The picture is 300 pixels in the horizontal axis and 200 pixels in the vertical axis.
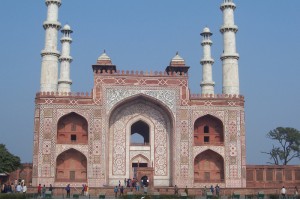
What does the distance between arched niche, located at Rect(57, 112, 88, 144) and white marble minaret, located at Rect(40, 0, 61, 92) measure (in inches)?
63.0

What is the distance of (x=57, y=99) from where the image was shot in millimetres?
22828

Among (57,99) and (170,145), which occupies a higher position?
(57,99)

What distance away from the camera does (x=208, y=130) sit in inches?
945

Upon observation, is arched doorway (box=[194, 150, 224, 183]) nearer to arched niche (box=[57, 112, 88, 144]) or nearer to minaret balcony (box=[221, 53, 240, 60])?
minaret balcony (box=[221, 53, 240, 60])

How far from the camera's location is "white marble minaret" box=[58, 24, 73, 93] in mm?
28688

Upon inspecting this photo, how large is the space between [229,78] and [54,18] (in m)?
9.48

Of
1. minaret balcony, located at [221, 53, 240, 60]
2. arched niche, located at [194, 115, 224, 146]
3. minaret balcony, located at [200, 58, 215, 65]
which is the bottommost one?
arched niche, located at [194, 115, 224, 146]

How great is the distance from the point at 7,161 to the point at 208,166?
390 inches

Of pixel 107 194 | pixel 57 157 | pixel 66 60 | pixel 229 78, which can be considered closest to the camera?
pixel 107 194

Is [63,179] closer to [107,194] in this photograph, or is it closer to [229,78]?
[107,194]

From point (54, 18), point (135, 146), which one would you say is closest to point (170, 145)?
point (135, 146)

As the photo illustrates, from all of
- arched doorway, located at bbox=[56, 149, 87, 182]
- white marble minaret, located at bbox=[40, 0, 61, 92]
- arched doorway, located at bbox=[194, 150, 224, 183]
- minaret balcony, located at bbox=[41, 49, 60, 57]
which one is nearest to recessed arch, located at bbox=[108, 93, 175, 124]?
arched doorway, located at bbox=[194, 150, 224, 183]

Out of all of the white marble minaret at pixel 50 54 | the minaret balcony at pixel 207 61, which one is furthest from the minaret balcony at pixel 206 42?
the white marble minaret at pixel 50 54

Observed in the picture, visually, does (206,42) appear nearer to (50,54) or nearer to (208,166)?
(208,166)
